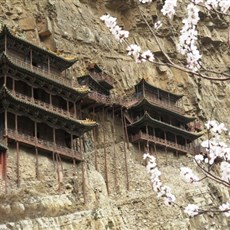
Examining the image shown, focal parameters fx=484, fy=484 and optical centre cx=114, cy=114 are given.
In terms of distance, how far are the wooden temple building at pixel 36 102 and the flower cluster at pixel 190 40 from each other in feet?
68.7

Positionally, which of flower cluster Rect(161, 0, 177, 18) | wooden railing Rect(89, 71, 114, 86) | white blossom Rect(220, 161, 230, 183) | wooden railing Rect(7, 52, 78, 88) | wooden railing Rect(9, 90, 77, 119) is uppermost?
wooden railing Rect(89, 71, 114, 86)

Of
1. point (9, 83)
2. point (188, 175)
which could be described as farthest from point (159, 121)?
point (188, 175)

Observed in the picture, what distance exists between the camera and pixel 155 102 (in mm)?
43812

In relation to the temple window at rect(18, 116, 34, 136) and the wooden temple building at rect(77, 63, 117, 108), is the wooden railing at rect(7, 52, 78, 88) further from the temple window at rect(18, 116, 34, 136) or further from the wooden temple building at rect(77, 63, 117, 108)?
the temple window at rect(18, 116, 34, 136)

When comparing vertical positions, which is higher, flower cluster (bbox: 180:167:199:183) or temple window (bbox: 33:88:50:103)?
temple window (bbox: 33:88:50:103)

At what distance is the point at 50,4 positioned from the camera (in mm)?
41781

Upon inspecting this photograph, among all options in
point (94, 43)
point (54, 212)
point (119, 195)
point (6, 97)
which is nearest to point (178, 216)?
point (119, 195)

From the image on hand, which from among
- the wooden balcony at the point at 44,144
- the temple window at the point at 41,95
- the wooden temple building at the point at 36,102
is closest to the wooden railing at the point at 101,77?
the wooden temple building at the point at 36,102

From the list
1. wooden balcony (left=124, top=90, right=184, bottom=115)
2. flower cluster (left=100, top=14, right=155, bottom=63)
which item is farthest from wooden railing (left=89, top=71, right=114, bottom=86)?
flower cluster (left=100, top=14, right=155, bottom=63)

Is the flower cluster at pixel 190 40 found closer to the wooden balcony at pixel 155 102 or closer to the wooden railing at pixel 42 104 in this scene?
the wooden railing at pixel 42 104

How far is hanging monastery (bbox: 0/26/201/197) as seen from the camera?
1097 inches

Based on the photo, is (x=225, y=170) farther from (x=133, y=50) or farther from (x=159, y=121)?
(x=159, y=121)

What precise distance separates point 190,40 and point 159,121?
116 feet

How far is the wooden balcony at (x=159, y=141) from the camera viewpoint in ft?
128
